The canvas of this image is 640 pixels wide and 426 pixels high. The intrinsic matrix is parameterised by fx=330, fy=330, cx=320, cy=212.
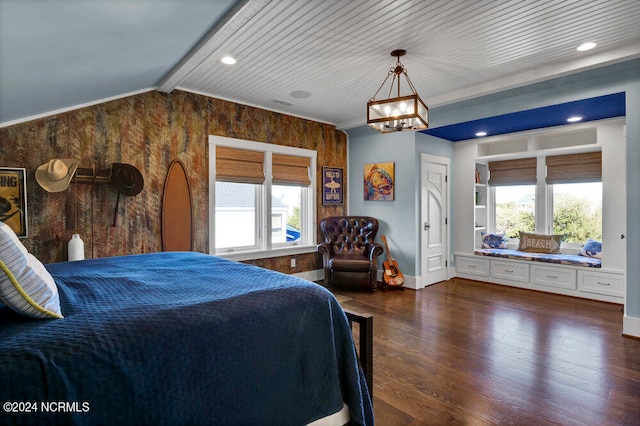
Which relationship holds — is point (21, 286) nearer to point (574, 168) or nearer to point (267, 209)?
point (267, 209)

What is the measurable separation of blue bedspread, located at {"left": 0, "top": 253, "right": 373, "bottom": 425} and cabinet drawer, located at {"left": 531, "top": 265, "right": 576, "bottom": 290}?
4111 mm

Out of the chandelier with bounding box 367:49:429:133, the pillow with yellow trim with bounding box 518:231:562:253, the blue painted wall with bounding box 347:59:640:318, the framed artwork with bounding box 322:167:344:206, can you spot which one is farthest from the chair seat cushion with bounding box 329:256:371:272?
the pillow with yellow trim with bounding box 518:231:562:253

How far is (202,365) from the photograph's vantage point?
1073 millimetres

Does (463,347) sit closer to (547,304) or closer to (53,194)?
(547,304)

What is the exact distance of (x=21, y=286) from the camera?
1007 millimetres

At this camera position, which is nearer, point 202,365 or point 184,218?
point 202,365

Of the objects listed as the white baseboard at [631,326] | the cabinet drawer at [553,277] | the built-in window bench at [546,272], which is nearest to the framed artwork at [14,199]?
the white baseboard at [631,326]

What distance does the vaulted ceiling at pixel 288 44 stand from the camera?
1.71 m

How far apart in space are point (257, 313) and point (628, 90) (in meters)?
3.86

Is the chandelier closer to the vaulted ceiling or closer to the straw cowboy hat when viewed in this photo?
the vaulted ceiling

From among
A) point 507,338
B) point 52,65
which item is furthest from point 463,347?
point 52,65

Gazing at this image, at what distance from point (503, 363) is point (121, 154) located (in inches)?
155

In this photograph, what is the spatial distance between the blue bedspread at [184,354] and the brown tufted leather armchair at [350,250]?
2972 mm

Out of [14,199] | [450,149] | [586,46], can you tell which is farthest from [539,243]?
[14,199]
